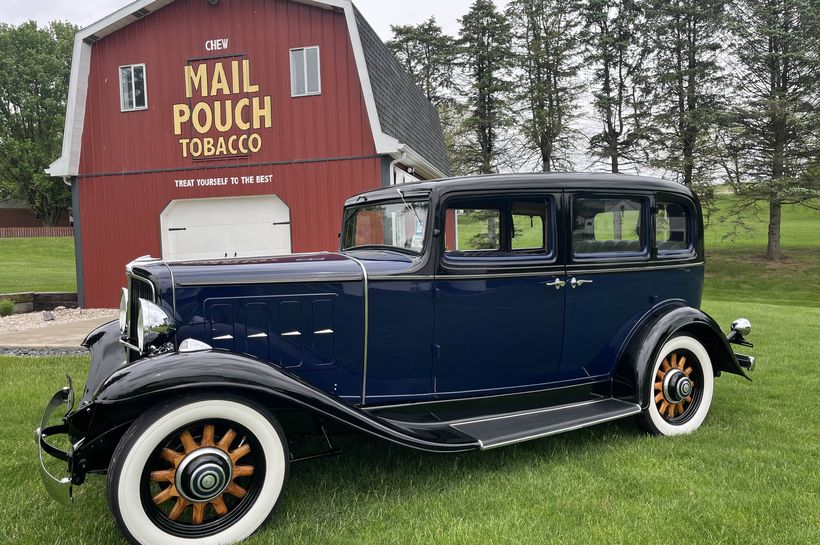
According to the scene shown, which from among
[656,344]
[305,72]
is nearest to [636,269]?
[656,344]

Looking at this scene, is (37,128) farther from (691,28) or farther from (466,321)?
(466,321)

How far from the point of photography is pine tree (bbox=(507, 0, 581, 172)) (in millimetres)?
24984

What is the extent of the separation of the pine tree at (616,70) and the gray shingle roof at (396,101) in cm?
1124

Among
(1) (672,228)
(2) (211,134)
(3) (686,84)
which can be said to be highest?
(3) (686,84)

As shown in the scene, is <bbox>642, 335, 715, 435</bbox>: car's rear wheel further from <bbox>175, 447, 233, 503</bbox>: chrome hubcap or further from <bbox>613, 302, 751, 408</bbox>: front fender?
<bbox>175, 447, 233, 503</bbox>: chrome hubcap

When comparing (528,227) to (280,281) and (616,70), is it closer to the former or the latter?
(280,281)

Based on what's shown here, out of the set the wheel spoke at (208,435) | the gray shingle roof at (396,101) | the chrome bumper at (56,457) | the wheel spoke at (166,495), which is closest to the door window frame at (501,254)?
the wheel spoke at (208,435)

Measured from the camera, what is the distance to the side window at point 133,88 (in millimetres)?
10992

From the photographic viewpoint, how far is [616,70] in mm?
25000

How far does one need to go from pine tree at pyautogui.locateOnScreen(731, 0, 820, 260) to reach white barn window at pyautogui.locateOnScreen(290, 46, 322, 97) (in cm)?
1775

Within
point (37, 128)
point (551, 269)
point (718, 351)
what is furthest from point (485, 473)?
point (37, 128)

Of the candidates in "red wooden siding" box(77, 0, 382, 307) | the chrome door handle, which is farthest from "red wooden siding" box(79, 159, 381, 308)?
the chrome door handle

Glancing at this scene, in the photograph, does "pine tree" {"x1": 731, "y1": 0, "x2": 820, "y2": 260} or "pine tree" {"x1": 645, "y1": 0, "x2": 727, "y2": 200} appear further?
"pine tree" {"x1": 645, "y1": 0, "x2": 727, "y2": 200}

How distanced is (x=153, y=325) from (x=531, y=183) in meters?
2.47
